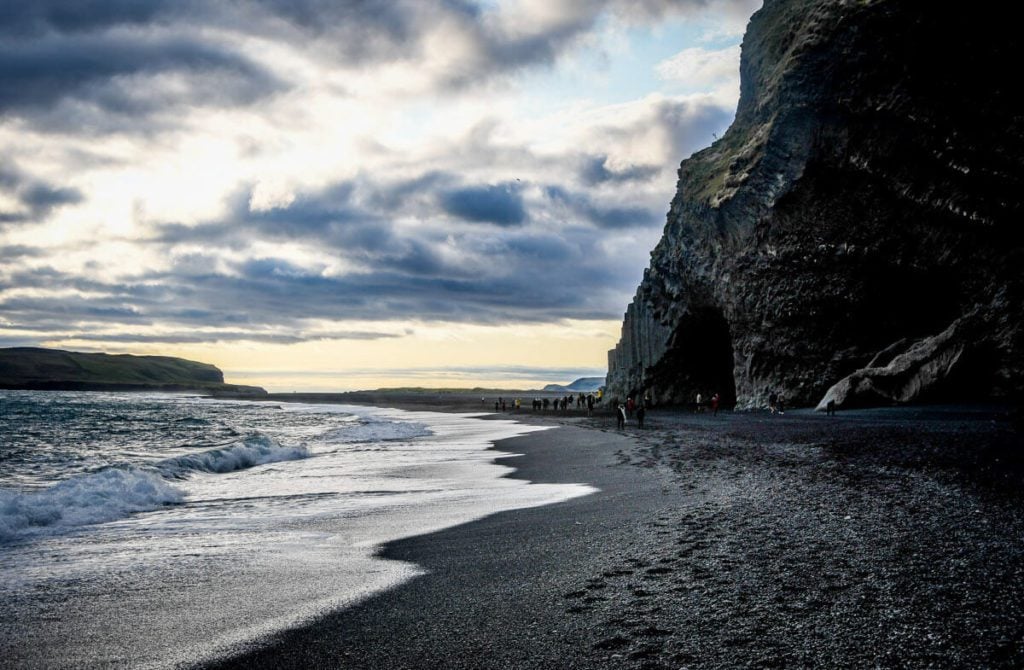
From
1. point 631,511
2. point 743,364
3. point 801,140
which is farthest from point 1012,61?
point 631,511

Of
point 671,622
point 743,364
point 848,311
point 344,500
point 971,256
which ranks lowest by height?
point 344,500

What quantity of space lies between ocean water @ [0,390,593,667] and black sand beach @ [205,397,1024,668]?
74 centimetres

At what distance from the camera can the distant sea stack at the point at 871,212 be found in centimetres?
3012

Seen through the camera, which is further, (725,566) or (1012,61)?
(1012,61)

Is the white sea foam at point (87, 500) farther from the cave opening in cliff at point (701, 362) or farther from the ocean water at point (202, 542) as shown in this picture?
the cave opening in cliff at point (701, 362)

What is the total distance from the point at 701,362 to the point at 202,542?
56594 millimetres

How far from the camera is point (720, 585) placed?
5.43 meters

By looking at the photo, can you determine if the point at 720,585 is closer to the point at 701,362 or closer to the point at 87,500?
the point at 87,500

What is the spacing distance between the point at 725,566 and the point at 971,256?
35.4 metres

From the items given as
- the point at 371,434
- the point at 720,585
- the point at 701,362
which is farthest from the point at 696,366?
the point at 720,585

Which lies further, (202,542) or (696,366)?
(696,366)

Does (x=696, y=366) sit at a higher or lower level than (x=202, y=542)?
higher

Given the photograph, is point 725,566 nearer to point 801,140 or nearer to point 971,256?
point 971,256

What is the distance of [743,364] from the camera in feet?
155
